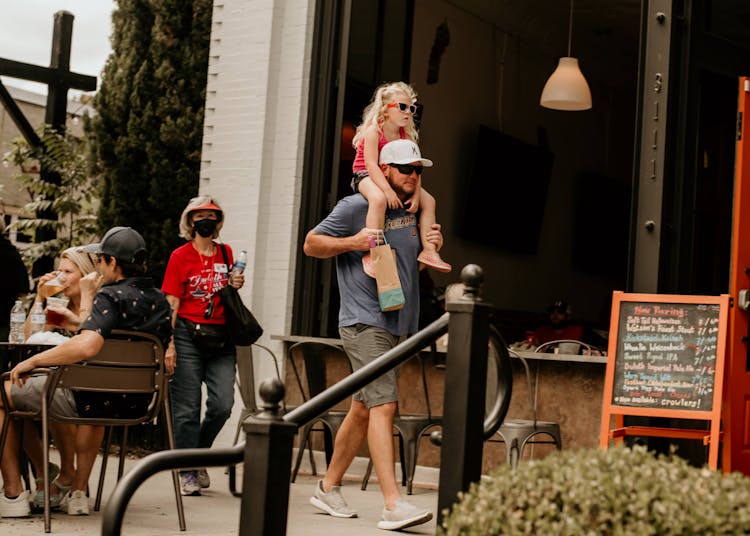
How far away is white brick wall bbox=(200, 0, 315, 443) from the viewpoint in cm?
828

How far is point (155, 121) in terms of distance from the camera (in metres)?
9.59

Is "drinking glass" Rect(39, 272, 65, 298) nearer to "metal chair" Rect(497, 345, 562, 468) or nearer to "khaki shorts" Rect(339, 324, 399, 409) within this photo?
"khaki shorts" Rect(339, 324, 399, 409)

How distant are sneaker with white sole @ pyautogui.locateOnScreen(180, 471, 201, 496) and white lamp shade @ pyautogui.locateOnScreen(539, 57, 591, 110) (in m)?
4.78

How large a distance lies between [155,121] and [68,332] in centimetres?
358

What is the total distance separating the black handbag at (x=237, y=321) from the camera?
21.2 ft

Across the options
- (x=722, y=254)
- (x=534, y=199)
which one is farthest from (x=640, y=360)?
(x=534, y=199)

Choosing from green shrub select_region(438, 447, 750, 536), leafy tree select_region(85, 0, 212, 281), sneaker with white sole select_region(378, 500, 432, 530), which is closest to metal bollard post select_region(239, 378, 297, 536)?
green shrub select_region(438, 447, 750, 536)

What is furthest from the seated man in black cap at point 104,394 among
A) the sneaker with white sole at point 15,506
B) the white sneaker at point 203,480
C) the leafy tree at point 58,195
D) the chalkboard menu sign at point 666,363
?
the leafy tree at point 58,195

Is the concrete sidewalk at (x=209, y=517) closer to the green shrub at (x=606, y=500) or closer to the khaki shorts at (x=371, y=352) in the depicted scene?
the khaki shorts at (x=371, y=352)

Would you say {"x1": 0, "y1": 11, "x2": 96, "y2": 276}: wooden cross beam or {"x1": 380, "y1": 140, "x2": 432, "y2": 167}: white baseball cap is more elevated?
{"x1": 0, "y1": 11, "x2": 96, "y2": 276}: wooden cross beam

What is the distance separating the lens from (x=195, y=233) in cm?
665

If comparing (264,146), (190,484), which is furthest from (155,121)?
(190,484)

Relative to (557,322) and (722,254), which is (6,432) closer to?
(722,254)

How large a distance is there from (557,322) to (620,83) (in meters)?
5.45
